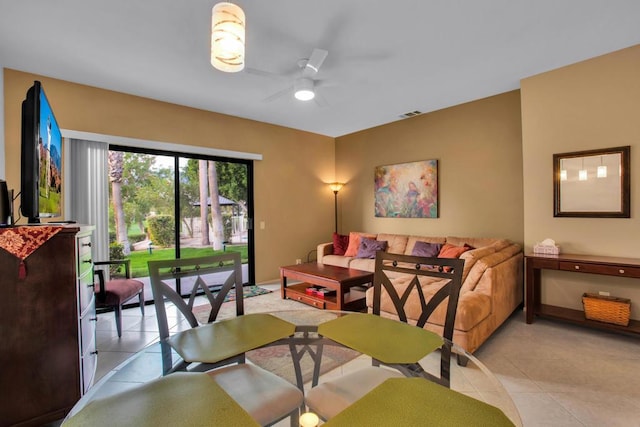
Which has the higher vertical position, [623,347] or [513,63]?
[513,63]

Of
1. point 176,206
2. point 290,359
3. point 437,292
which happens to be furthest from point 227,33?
point 176,206

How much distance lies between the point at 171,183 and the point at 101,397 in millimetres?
3755

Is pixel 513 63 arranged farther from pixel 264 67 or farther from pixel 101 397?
pixel 101 397

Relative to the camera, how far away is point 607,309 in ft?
9.39

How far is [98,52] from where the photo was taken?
2846 millimetres

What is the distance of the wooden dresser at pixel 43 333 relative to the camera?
158cm

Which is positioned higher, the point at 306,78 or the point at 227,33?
the point at 306,78

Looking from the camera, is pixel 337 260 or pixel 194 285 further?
pixel 337 260

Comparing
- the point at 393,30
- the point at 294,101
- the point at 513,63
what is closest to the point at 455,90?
the point at 513,63

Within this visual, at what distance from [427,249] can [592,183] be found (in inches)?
76.3

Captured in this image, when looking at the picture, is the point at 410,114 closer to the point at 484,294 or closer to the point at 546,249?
the point at 546,249

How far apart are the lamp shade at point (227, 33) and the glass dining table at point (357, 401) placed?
5.18 feet

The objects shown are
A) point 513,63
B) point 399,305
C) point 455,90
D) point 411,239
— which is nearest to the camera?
point 399,305

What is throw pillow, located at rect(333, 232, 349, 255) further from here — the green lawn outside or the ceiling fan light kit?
the ceiling fan light kit
